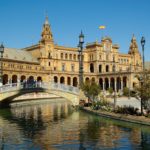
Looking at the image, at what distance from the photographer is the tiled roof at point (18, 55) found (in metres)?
100

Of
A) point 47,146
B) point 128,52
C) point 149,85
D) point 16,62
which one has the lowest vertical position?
point 47,146

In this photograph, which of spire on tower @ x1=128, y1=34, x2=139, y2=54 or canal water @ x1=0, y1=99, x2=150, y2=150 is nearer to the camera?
canal water @ x1=0, y1=99, x2=150, y2=150

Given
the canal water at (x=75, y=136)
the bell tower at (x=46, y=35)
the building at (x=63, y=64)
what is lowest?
the canal water at (x=75, y=136)

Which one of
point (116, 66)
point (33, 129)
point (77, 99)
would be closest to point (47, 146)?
point (33, 129)

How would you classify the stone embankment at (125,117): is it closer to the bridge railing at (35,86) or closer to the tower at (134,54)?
the bridge railing at (35,86)

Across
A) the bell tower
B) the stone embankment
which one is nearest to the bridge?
the stone embankment

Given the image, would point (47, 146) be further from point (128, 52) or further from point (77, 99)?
point (128, 52)

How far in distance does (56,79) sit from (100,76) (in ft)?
55.4

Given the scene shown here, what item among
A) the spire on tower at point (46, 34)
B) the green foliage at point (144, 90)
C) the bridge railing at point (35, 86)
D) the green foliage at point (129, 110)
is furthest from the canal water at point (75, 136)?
the spire on tower at point (46, 34)

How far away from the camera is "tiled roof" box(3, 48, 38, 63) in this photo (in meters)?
100

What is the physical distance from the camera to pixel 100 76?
11656 centimetres

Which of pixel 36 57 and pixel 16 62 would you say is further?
pixel 36 57

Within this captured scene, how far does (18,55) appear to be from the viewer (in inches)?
4131

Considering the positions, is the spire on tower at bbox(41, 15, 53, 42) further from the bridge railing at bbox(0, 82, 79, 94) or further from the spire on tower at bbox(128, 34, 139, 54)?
the bridge railing at bbox(0, 82, 79, 94)
